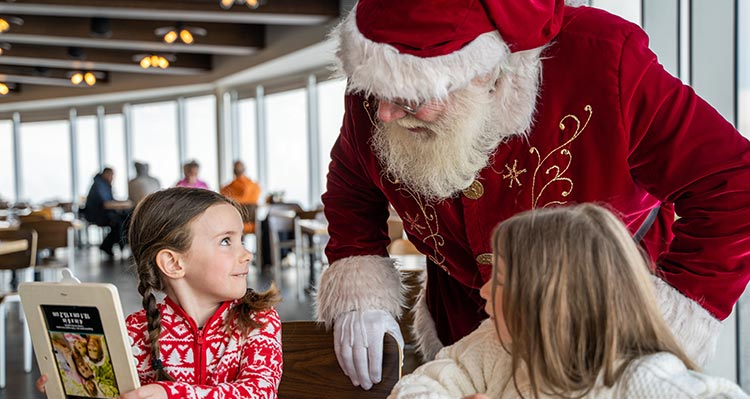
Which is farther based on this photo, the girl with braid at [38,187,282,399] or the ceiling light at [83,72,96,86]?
the ceiling light at [83,72,96,86]

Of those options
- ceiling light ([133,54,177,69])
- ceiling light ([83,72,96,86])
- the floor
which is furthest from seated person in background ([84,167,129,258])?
ceiling light ([83,72,96,86])

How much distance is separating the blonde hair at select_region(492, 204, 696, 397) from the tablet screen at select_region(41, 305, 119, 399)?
62 cm

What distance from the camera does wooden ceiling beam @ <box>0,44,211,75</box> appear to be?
11.1m

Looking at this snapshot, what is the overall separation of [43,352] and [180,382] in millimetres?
231

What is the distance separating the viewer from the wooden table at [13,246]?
4652 millimetres

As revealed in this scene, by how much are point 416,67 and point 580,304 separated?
44 cm

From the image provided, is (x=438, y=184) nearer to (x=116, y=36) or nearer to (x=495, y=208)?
(x=495, y=208)

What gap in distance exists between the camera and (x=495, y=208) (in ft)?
4.48

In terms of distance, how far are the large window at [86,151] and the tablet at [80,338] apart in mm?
14926

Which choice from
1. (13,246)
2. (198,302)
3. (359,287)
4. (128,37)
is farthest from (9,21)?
(359,287)

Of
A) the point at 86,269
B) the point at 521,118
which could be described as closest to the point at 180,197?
the point at 521,118

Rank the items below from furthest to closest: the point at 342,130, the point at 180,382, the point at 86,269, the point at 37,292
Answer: the point at 86,269 → the point at 342,130 → the point at 180,382 → the point at 37,292

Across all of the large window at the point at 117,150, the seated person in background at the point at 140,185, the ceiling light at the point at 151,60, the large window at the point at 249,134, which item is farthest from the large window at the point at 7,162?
the seated person in background at the point at 140,185

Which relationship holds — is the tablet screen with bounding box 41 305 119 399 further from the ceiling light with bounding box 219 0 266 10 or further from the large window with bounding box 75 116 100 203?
the large window with bounding box 75 116 100 203
